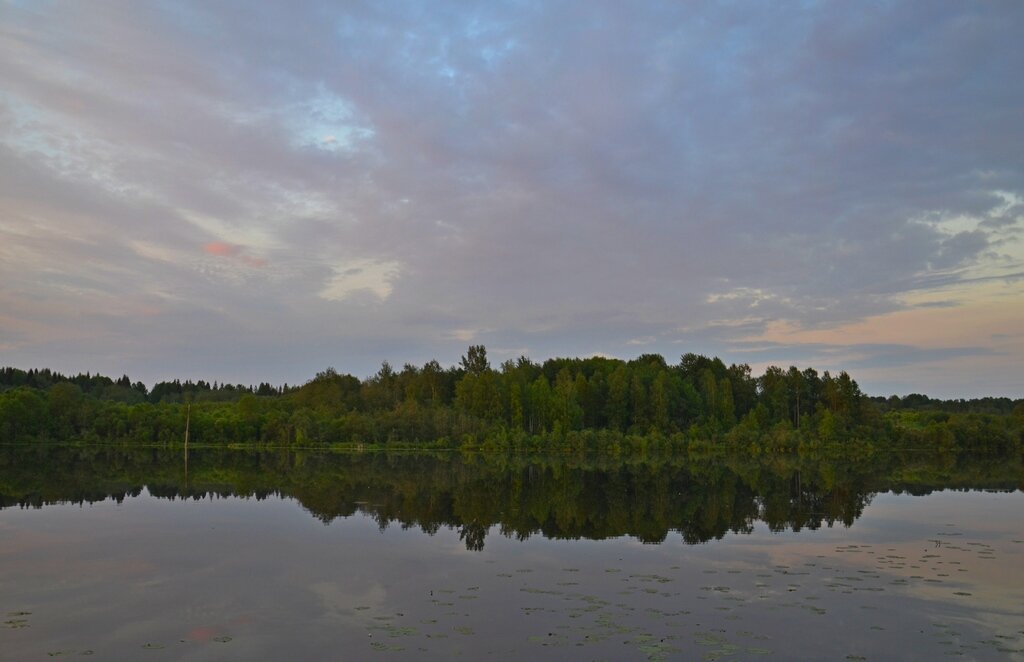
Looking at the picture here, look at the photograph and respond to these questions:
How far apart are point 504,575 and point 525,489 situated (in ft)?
75.2

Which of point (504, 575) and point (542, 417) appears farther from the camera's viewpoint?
point (542, 417)

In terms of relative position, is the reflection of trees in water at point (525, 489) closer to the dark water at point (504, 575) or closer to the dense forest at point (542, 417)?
the dark water at point (504, 575)

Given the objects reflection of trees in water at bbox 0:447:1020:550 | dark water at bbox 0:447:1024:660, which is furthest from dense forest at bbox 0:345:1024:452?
dark water at bbox 0:447:1024:660

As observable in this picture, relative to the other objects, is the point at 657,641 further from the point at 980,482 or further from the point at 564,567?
the point at 980,482

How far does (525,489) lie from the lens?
134ft

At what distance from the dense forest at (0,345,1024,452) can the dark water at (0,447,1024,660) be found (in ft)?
200

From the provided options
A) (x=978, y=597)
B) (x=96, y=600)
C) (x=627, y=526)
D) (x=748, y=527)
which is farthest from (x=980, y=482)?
(x=96, y=600)

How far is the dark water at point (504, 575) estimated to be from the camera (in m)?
12.6

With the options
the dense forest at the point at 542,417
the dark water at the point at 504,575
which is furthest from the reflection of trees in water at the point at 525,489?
the dense forest at the point at 542,417

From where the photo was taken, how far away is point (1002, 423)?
11094 cm

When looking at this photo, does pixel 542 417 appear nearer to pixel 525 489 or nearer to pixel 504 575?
pixel 525 489

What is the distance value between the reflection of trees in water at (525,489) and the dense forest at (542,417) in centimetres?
3370

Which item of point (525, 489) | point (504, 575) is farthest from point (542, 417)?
point (504, 575)

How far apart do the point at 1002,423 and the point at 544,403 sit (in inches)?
2818
